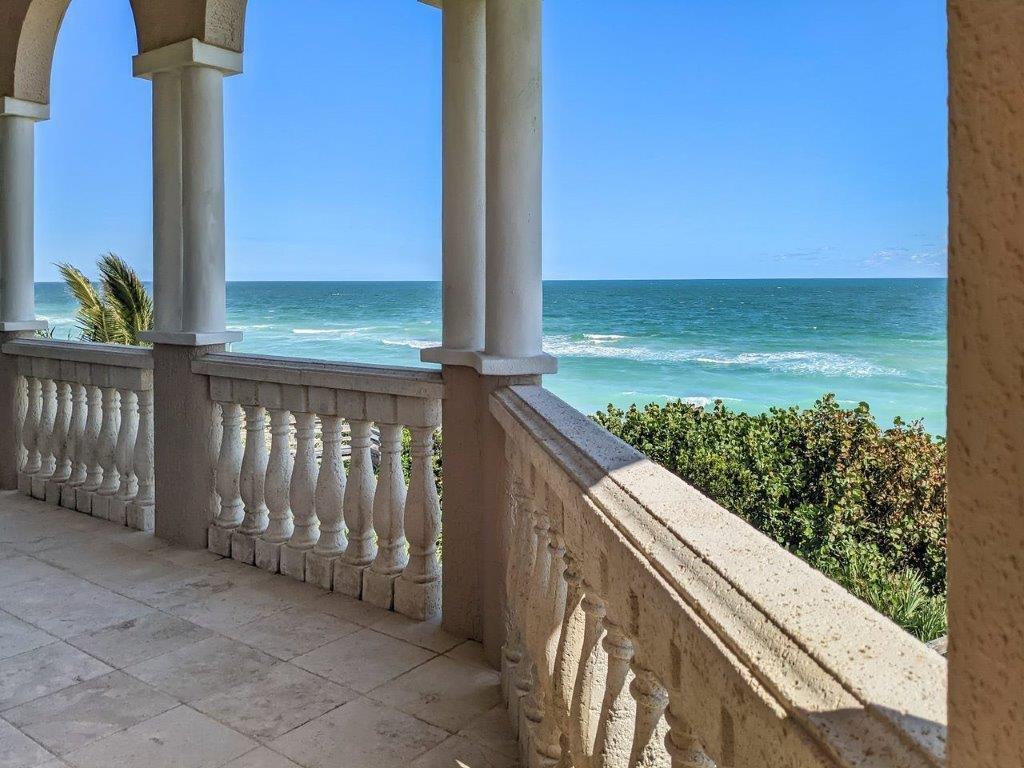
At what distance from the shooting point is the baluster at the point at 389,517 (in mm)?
3213

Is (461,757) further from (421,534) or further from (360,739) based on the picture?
(421,534)

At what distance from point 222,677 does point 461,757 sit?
897mm

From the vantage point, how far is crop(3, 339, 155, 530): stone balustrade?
432cm

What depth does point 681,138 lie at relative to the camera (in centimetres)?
3791

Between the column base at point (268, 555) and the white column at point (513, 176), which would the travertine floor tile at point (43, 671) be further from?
the white column at point (513, 176)

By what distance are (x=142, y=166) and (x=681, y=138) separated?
85.8ft

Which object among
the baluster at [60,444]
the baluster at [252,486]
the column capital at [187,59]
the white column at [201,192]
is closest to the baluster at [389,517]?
the baluster at [252,486]

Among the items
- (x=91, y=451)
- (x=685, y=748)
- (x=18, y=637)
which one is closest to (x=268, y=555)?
(x=18, y=637)

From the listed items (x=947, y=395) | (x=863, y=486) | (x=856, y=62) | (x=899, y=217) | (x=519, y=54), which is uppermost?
(x=856, y=62)

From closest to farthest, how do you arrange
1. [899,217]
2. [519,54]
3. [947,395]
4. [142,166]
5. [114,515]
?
1. [947,395]
2. [519,54]
3. [114,515]
4. [899,217]
5. [142,166]

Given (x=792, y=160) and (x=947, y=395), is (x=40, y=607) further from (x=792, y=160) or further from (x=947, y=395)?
(x=792, y=160)

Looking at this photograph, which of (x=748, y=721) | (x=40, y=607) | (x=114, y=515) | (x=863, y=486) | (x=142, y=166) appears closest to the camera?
(x=748, y=721)

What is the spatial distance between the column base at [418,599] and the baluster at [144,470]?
1.76 metres

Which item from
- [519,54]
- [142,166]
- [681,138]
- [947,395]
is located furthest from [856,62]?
[947,395]
